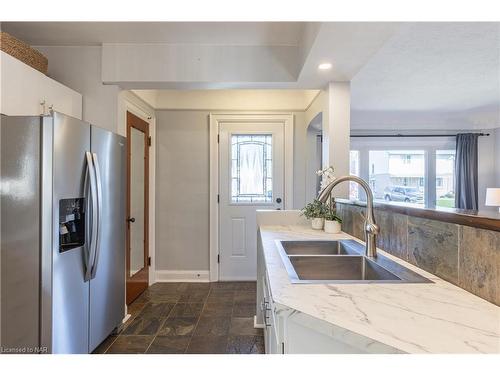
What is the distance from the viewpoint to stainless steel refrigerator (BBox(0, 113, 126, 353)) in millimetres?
1635

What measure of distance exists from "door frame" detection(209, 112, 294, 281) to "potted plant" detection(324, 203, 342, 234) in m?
1.51

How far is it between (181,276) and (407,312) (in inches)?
132

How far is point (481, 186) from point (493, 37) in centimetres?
365

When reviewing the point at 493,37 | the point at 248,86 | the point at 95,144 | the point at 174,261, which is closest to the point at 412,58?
the point at 493,37

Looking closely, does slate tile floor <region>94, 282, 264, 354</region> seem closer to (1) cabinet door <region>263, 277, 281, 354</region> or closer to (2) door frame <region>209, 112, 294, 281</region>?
(2) door frame <region>209, 112, 294, 281</region>

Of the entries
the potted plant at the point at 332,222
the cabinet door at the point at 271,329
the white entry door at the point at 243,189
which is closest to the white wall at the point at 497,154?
the white entry door at the point at 243,189

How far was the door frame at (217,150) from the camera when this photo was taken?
12.4ft

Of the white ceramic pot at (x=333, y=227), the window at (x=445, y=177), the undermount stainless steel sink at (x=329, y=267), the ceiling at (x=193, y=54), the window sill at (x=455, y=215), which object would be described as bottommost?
the undermount stainless steel sink at (x=329, y=267)

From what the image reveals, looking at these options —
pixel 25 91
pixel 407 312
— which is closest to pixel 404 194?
pixel 407 312

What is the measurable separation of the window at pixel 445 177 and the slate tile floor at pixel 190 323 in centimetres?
383

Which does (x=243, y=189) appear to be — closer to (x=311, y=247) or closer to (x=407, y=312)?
(x=311, y=247)

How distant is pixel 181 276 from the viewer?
380cm

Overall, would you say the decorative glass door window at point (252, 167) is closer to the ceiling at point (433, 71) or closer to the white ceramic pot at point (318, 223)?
the ceiling at point (433, 71)
